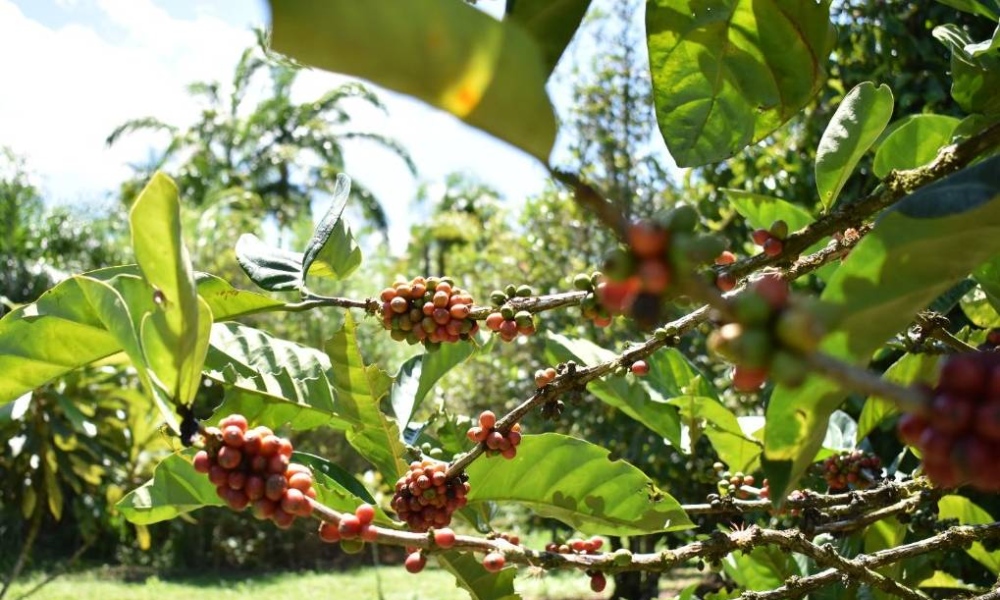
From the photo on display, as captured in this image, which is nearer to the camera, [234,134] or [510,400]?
[510,400]

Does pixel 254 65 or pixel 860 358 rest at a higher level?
pixel 254 65

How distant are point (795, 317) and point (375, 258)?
17.6 m

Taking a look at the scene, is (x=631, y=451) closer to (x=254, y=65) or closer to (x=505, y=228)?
(x=505, y=228)

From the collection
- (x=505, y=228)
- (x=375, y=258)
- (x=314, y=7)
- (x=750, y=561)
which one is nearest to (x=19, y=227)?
(x=505, y=228)

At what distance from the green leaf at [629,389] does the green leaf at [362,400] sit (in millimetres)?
423

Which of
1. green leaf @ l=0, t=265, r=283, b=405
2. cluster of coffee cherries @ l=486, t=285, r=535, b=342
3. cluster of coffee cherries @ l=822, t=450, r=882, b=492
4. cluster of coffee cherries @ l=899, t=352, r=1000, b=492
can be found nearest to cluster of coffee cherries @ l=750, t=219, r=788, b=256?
cluster of coffee cherries @ l=486, t=285, r=535, b=342

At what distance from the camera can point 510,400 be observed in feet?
24.6

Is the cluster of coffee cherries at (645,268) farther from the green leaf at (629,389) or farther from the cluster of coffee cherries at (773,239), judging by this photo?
the green leaf at (629,389)

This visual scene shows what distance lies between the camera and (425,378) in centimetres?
147

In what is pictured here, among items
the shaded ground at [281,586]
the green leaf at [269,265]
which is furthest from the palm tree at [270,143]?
the green leaf at [269,265]

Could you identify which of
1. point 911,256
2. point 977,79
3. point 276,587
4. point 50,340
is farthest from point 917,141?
point 276,587

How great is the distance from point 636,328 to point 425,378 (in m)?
0.54

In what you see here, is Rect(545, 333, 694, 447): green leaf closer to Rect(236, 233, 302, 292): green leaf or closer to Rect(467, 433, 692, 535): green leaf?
Rect(467, 433, 692, 535): green leaf

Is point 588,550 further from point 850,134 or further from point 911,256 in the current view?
point 911,256
